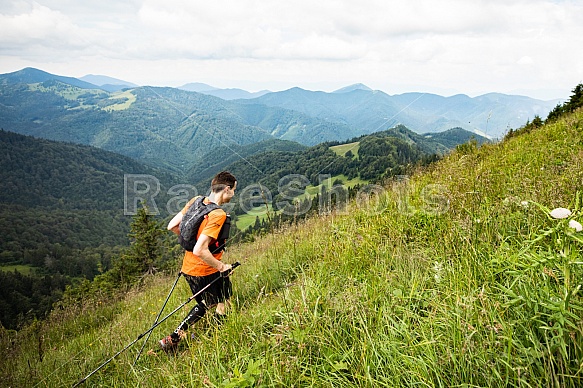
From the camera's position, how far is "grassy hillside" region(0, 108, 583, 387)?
181 cm

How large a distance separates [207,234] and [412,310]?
2561 millimetres

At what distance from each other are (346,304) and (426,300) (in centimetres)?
66

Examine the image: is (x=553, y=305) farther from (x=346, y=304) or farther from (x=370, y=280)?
(x=370, y=280)

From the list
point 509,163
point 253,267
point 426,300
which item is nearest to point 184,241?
point 253,267

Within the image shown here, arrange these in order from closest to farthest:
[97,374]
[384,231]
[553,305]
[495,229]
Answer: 1. [553,305]
2. [495,229]
3. [97,374]
4. [384,231]

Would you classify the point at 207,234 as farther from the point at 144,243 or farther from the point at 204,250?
the point at 144,243

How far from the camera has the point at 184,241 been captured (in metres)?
4.32

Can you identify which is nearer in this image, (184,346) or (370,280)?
(370,280)

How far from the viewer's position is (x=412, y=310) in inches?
103

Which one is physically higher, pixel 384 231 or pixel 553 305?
pixel 553 305

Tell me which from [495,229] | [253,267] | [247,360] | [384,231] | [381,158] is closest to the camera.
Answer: [247,360]

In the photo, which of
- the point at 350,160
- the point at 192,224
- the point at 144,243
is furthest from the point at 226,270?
the point at 350,160

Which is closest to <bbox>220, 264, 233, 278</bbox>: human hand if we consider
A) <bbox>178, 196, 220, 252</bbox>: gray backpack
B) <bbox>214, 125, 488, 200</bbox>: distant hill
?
<bbox>178, 196, 220, 252</bbox>: gray backpack

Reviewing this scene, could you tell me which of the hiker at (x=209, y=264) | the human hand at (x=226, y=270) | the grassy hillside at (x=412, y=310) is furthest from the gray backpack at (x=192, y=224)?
the grassy hillside at (x=412, y=310)
